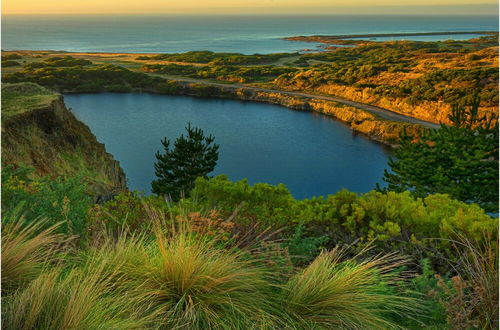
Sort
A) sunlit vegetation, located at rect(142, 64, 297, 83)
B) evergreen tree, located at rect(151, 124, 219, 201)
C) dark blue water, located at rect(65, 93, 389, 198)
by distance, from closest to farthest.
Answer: evergreen tree, located at rect(151, 124, 219, 201), dark blue water, located at rect(65, 93, 389, 198), sunlit vegetation, located at rect(142, 64, 297, 83)

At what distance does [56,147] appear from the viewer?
22125 millimetres

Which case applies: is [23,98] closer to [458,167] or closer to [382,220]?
[382,220]

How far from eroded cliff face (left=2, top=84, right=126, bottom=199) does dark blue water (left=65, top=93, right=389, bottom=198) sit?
1568 cm

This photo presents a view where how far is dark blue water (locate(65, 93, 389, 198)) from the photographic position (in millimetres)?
45438

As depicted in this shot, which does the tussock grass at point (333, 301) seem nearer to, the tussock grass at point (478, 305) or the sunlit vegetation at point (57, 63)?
the tussock grass at point (478, 305)

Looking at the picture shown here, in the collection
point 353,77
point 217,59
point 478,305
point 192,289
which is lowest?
point 353,77

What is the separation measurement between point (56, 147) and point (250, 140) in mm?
36127

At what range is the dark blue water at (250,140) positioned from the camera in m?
45.4

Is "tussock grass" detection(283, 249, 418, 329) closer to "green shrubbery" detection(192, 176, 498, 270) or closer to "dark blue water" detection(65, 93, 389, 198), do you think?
"green shrubbery" detection(192, 176, 498, 270)

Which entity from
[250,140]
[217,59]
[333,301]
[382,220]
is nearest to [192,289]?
[333,301]

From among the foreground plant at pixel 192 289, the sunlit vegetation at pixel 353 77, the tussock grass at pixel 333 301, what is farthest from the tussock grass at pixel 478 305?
the sunlit vegetation at pixel 353 77

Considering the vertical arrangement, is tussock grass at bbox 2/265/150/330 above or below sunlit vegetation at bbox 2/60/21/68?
above

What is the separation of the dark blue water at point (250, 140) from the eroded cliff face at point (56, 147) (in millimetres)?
15678

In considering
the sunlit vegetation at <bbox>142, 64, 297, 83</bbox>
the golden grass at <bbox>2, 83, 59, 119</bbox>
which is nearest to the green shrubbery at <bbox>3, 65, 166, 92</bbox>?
the sunlit vegetation at <bbox>142, 64, 297, 83</bbox>
